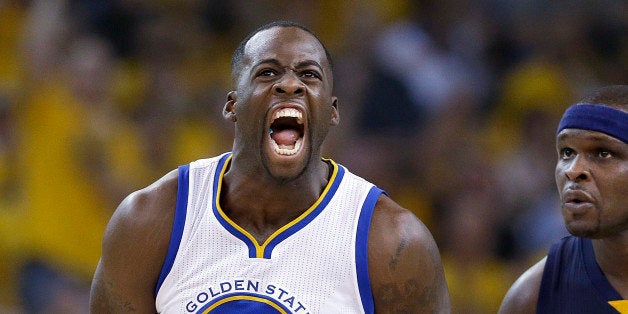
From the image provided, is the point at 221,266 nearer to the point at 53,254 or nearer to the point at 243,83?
the point at 243,83

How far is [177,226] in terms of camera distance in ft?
13.0

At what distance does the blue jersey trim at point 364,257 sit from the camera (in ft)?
12.6

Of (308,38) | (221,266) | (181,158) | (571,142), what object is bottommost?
(221,266)

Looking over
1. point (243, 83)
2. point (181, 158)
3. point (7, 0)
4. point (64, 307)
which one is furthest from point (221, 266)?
point (7, 0)

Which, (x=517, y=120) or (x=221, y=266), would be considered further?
(x=517, y=120)

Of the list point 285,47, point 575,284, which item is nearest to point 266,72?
point 285,47

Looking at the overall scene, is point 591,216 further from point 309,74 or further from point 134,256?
point 134,256

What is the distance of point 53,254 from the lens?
21.7ft

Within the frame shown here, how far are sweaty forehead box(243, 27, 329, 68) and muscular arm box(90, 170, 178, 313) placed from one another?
2.02ft

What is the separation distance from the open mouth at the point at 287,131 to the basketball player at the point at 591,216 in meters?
1.05

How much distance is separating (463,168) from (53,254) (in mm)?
2904

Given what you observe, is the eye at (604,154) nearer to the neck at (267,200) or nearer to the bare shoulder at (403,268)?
the bare shoulder at (403,268)

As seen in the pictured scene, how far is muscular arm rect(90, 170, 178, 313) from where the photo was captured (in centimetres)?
393

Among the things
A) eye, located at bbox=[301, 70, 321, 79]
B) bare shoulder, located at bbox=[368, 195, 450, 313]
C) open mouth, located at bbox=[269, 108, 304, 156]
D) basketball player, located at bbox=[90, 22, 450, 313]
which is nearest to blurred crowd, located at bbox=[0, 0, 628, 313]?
basketball player, located at bbox=[90, 22, 450, 313]
